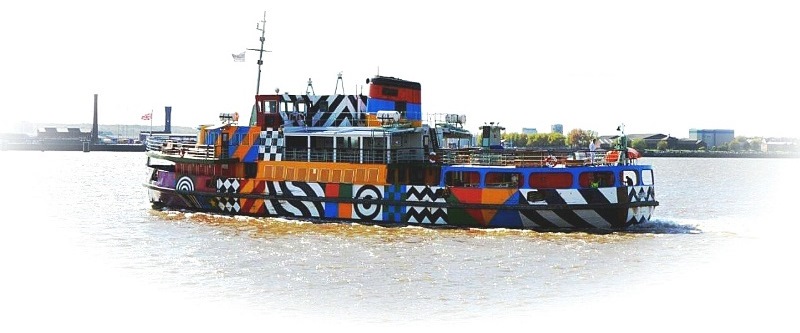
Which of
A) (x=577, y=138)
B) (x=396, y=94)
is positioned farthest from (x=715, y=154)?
(x=396, y=94)

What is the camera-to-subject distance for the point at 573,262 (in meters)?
25.2

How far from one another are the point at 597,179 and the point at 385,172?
26.0 ft

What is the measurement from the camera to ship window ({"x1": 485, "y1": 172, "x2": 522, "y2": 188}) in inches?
1254

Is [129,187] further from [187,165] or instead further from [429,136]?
[429,136]

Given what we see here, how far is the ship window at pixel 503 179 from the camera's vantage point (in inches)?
1254

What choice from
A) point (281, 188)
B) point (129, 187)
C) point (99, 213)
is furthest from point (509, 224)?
point (129, 187)

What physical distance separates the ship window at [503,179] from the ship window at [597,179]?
2.25m

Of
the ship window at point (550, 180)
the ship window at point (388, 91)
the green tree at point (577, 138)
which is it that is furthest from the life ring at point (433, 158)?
the green tree at point (577, 138)

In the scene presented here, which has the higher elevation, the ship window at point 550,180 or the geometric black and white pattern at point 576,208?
the ship window at point 550,180

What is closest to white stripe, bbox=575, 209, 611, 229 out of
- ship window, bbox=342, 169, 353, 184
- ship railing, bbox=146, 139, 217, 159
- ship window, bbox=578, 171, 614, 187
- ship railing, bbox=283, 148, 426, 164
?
ship window, bbox=578, 171, 614, 187

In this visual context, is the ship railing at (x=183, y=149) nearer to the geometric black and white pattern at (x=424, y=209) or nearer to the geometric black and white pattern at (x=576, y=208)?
the geometric black and white pattern at (x=424, y=209)

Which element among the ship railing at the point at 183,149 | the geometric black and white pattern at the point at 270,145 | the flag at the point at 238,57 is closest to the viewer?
the geometric black and white pattern at the point at 270,145

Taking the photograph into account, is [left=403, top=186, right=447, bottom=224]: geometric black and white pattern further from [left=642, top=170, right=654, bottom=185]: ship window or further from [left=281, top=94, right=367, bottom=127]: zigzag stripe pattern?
[left=642, top=170, right=654, bottom=185]: ship window

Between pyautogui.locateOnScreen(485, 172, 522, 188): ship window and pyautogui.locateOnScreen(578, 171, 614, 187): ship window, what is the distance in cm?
225
